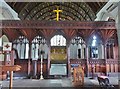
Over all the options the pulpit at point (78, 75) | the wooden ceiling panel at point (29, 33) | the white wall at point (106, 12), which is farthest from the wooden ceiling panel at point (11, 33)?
the white wall at point (106, 12)

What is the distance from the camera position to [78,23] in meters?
8.53

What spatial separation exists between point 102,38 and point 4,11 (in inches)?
227

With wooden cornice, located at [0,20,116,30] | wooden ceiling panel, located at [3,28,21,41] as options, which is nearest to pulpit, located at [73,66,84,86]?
wooden cornice, located at [0,20,116,30]

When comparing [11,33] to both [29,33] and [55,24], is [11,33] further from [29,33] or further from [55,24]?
[55,24]

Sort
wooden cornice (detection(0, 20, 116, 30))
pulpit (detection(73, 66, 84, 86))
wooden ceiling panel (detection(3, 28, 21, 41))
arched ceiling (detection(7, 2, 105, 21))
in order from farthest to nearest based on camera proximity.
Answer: arched ceiling (detection(7, 2, 105, 21)) < wooden ceiling panel (detection(3, 28, 21, 41)) < wooden cornice (detection(0, 20, 116, 30)) < pulpit (detection(73, 66, 84, 86))

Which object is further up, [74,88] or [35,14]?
[35,14]

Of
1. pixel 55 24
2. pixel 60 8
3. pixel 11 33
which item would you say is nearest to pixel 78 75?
pixel 55 24

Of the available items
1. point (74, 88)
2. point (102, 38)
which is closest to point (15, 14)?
point (102, 38)

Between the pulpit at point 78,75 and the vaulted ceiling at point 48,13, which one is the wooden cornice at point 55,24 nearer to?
the vaulted ceiling at point 48,13

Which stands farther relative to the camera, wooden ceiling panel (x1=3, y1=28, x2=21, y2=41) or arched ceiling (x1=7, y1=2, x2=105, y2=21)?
arched ceiling (x1=7, y1=2, x2=105, y2=21)

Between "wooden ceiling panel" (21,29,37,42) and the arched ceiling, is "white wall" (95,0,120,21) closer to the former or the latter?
the arched ceiling

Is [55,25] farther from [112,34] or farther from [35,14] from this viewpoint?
[35,14]

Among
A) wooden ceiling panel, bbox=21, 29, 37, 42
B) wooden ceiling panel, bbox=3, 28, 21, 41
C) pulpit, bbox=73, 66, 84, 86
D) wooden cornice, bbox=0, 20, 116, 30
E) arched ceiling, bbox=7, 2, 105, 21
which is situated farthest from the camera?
arched ceiling, bbox=7, 2, 105, 21

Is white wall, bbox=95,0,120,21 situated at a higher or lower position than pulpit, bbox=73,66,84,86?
higher
